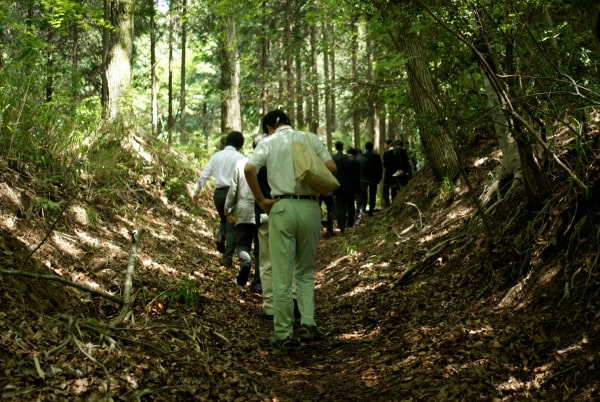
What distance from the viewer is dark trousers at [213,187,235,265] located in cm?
903

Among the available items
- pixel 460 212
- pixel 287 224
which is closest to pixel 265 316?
pixel 287 224

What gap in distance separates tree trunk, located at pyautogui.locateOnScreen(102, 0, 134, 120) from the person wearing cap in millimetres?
7460

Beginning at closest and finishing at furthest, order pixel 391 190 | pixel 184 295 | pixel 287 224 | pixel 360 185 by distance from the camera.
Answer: pixel 287 224, pixel 184 295, pixel 360 185, pixel 391 190

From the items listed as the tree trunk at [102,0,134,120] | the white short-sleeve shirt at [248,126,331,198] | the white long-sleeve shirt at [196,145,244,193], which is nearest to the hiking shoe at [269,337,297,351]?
the white short-sleeve shirt at [248,126,331,198]

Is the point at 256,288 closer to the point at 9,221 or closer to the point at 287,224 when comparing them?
the point at 287,224

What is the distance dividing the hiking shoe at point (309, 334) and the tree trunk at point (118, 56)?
8.26 m

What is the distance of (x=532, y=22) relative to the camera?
18.5 feet

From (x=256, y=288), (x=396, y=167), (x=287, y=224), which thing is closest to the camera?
(x=287, y=224)

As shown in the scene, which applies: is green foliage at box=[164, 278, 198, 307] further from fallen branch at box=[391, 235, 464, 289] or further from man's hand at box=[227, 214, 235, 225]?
fallen branch at box=[391, 235, 464, 289]

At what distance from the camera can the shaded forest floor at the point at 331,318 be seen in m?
3.66

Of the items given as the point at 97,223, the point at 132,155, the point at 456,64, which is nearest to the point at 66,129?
the point at 97,223

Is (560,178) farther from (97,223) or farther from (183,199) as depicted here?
(183,199)

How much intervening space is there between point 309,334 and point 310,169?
1648 millimetres

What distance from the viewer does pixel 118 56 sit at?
504 inches
